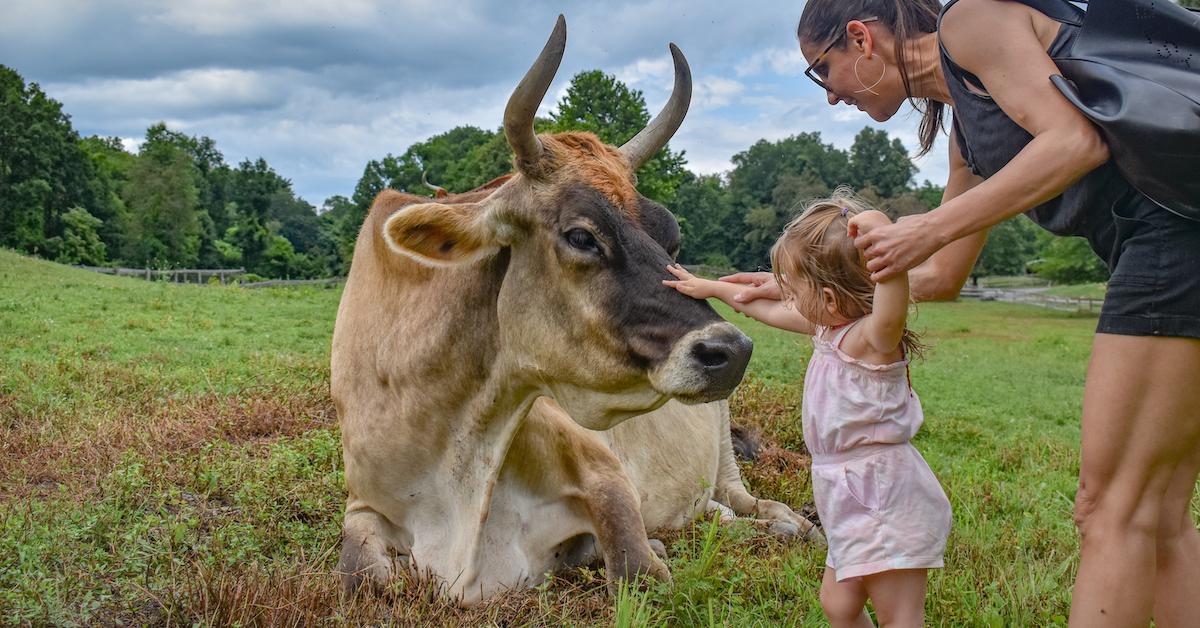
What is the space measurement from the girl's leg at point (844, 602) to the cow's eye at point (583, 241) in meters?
1.44

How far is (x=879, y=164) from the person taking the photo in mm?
72625

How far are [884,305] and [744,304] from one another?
2.47ft

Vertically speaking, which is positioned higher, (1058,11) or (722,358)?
(1058,11)

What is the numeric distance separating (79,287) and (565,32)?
19.8m

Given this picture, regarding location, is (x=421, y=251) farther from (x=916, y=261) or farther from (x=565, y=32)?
(x=916, y=261)

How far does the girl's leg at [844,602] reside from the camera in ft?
9.89

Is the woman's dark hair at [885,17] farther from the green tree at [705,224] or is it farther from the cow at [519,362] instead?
the green tree at [705,224]

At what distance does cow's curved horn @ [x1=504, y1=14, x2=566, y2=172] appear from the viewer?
3334mm

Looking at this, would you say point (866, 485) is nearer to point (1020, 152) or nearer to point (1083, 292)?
point (1020, 152)

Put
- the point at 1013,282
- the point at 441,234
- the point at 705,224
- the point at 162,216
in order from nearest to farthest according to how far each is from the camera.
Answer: the point at 441,234 → the point at 162,216 → the point at 705,224 → the point at 1013,282

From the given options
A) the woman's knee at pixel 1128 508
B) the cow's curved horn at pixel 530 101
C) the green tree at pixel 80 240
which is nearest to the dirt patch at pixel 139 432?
the cow's curved horn at pixel 530 101

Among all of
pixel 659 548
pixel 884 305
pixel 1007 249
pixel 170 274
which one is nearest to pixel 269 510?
pixel 659 548

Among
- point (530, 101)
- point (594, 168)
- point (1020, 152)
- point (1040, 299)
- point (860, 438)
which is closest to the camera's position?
point (1020, 152)

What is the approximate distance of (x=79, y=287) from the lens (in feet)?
65.0
